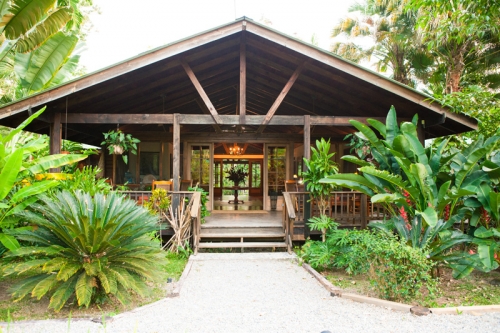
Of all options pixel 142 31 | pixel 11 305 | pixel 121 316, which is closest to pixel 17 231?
pixel 11 305

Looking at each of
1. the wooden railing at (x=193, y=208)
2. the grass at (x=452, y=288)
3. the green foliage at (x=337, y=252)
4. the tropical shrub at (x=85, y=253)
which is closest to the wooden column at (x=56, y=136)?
the wooden railing at (x=193, y=208)

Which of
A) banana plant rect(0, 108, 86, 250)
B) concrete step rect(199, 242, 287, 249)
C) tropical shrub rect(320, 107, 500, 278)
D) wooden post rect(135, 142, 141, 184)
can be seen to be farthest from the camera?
wooden post rect(135, 142, 141, 184)

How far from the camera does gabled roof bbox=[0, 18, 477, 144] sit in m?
7.07

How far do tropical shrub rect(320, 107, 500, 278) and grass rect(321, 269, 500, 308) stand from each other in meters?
0.32

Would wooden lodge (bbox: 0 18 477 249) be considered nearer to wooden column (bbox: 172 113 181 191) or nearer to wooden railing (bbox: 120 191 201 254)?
wooden column (bbox: 172 113 181 191)

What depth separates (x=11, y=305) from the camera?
14.9 ft

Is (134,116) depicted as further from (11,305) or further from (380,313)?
(380,313)

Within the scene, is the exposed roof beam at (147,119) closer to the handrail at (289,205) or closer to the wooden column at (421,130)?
the handrail at (289,205)

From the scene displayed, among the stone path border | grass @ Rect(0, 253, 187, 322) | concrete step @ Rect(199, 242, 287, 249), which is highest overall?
concrete step @ Rect(199, 242, 287, 249)

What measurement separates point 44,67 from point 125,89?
171 cm

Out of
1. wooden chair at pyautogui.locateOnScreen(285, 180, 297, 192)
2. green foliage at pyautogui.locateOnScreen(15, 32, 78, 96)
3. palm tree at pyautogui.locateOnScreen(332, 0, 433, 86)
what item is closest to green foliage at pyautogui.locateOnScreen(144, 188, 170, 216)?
green foliage at pyautogui.locateOnScreen(15, 32, 78, 96)

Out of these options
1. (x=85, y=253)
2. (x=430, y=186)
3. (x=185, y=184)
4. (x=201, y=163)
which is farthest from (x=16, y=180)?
(x=201, y=163)

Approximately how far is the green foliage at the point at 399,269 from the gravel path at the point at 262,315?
32cm

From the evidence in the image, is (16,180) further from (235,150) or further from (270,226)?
(235,150)
